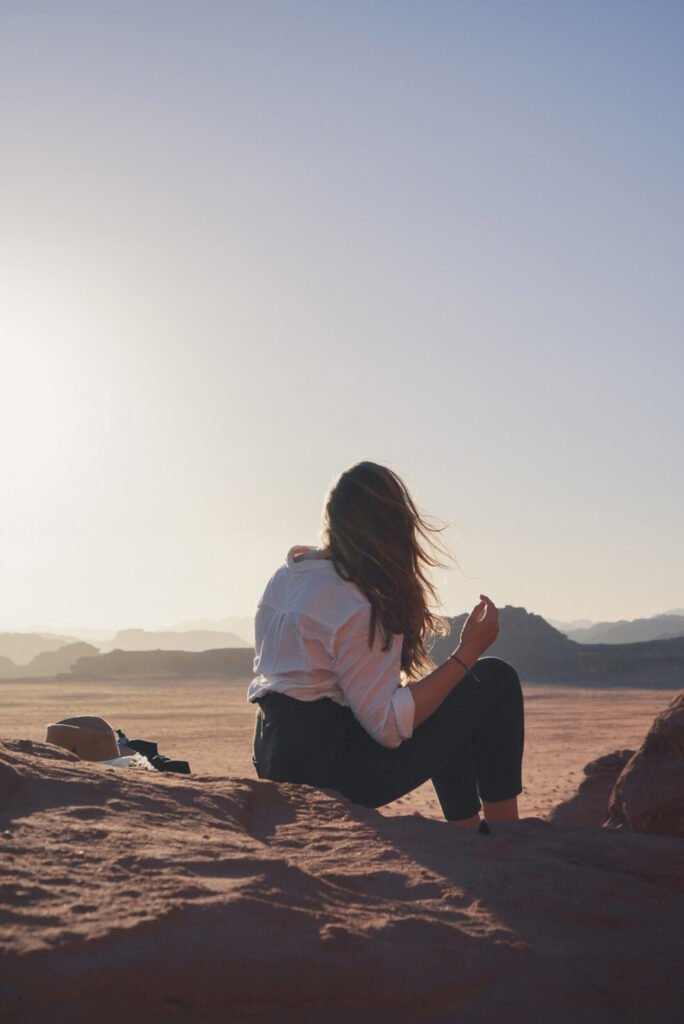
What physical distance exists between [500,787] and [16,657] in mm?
113356

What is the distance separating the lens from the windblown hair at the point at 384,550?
251 cm

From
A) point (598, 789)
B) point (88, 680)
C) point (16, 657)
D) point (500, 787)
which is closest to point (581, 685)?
point (88, 680)

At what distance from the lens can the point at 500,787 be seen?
2691 millimetres

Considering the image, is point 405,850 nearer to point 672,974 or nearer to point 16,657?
point 672,974

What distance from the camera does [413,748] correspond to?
97.7 inches

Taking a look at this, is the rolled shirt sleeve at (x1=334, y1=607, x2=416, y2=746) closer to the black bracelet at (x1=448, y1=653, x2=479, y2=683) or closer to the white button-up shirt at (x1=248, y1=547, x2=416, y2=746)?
the white button-up shirt at (x1=248, y1=547, x2=416, y2=746)

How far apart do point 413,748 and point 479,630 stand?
401mm

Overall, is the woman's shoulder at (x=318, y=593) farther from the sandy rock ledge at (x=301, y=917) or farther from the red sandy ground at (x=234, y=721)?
the red sandy ground at (x=234, y=721)

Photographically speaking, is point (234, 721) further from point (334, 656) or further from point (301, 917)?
point (301, 917)

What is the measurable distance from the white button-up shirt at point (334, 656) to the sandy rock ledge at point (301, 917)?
0.32 m

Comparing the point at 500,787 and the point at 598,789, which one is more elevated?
the point at 500,787

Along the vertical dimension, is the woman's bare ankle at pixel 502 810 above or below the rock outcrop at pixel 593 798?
above

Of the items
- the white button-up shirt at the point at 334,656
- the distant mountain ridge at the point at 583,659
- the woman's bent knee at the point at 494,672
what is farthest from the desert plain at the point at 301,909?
the distant mountain ridge at the point at 583,659

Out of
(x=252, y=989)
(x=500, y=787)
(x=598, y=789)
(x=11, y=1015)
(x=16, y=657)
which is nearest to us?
(x=11, y=1015)
